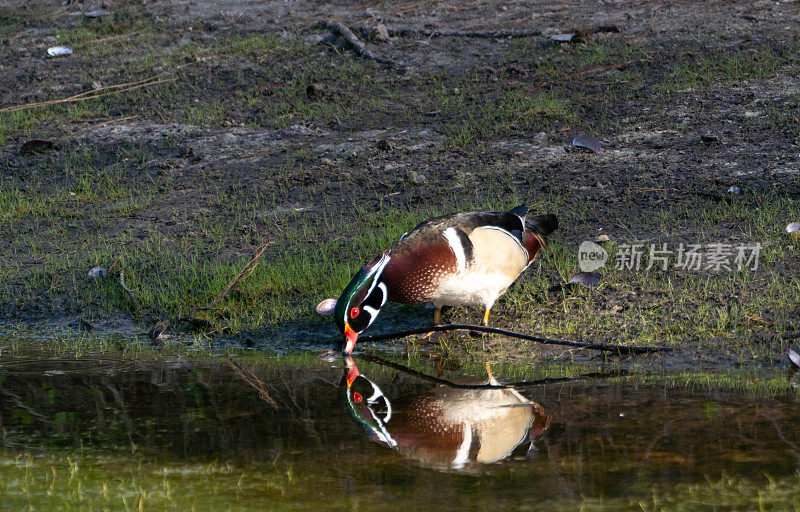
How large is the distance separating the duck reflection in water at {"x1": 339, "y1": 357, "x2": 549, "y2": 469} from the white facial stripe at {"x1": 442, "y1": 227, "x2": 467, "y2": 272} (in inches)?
28.3

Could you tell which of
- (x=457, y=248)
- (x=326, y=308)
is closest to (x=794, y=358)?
(x=457, y=248)

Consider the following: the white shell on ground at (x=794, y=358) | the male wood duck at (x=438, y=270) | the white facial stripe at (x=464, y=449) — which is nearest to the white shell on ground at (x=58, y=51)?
the male wood duck at (x=438, y=270)

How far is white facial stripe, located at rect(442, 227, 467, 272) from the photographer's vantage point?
489 centimetres

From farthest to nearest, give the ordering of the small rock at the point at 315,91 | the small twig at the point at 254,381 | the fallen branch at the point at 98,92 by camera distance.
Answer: the fallen branch at the point at 98,92 → the small rock at the point at 315,91 → the small twig at the point at 254,381

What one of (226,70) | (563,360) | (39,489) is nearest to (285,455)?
(39,489)

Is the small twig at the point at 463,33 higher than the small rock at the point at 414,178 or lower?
higher

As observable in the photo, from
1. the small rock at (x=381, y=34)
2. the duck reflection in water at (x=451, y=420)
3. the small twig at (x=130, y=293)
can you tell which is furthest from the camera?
the small rock at (x=381, y=34)

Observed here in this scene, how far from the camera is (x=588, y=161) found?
761 centimetres

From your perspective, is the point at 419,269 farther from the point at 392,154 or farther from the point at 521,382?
the point at 392,154

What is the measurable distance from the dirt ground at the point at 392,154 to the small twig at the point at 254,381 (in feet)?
1.96

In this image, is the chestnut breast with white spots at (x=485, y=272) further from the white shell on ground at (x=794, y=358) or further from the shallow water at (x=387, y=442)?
the white shell on ground at (x=794, y=358)

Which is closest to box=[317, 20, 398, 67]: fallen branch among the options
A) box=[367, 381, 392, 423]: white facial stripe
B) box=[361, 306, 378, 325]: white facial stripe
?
box=[361, 306, 378, 325]: white facial stripe

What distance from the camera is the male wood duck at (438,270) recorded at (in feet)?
15.8

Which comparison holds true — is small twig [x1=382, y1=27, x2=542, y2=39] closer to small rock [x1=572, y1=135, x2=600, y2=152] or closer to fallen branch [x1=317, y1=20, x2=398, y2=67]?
fallen branch [x1=317, y1=20, x2=398, y2=67]
